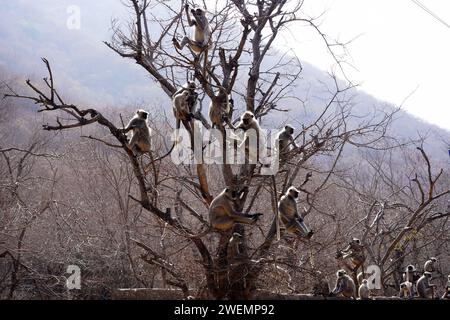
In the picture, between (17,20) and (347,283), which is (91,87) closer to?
(17,20)

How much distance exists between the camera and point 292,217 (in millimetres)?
7301

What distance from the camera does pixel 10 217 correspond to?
16938 mm

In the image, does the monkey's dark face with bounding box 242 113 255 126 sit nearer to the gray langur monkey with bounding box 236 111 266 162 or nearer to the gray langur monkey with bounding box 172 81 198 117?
the gray langur monkey with bounding box 236 111 266 162

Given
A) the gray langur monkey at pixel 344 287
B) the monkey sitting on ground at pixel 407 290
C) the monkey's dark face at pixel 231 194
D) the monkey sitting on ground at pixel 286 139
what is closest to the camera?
the monkey's dark face at pixel 231 194

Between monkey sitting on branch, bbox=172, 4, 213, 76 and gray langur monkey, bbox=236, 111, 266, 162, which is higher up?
monkey sitting on branch, bbox=172, 4, 213, 76

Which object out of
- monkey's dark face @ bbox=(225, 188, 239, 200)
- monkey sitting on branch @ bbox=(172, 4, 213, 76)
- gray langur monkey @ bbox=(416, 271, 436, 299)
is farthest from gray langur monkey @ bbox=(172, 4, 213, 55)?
gray langur monkey @ bbox=(416, 271, 436, 299)

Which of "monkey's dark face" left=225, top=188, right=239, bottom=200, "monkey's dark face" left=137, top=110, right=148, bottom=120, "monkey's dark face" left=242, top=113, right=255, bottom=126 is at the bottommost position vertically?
"monkey's dark face" left=225, top=188, right=239, bottom=200

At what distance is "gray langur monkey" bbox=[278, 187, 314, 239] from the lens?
705 cm

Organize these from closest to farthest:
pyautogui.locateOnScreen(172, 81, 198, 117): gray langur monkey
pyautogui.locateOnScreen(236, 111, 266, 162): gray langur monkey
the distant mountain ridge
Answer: pyautogui.locateOnScreen(236, 111, 266, 162): gray langur monkey, pyautogui.locateOnScreen(172, 81, 198, 117): gray langur monkey, the distant mountain ridge

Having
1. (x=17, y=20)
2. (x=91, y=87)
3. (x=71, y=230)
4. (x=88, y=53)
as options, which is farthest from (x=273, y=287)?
(x=17, y=20)

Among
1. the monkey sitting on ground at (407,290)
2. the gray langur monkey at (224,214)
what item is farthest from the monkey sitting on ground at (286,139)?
the monkey sitting on ground at (407,290)

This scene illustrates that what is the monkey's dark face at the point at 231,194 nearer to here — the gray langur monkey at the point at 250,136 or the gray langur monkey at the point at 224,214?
the gray langur monkey at the point at 224,214

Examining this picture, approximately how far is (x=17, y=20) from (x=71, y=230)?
95.8 m

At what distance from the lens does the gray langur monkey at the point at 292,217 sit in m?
7.05
